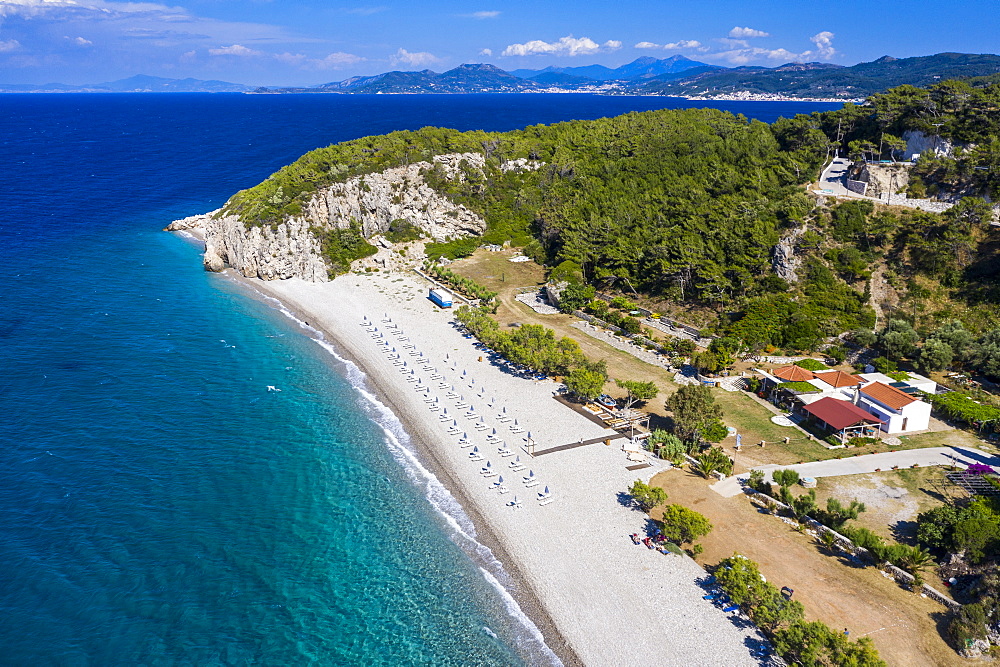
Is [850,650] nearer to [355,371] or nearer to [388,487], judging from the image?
[388,487]

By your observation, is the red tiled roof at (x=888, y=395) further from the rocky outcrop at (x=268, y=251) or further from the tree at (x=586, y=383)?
the rocky outcrop at (x=268, y=251)

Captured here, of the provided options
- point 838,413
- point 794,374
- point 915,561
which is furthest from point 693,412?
point 915,561

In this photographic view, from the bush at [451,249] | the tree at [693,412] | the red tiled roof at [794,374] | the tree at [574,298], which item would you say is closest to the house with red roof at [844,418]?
the red tiled roof at [794,374]

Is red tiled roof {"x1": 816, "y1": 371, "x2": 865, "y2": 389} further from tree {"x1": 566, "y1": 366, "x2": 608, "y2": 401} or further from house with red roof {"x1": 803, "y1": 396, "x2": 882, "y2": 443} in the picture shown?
tree {"x1": 566, "y1": 366, "x2": 608, "y2": 401}

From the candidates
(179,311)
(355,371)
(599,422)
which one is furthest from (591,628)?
(179,311)

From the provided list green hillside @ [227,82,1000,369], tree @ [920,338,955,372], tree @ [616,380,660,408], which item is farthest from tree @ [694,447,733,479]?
tree @ [920,338,955,372]
